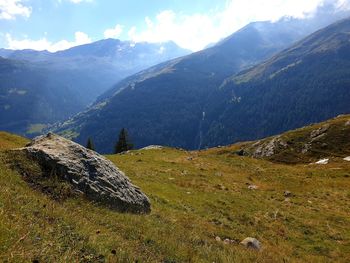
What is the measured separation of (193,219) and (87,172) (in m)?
8.37

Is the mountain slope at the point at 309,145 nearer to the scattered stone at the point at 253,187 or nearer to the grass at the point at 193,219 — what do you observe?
the grass at the point at 193,219

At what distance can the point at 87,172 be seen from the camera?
18.6 m

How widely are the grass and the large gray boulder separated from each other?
1.13 m

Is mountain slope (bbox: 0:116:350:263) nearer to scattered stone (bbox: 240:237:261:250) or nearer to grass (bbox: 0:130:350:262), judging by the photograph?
grass (bbox: 0:130:350:262)

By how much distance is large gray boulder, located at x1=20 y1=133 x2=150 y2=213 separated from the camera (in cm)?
1750

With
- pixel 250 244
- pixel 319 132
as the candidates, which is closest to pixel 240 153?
pixel 319 132

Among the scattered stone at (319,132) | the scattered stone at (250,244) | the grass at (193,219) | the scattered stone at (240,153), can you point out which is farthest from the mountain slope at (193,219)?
the scattered stone at (240,153)

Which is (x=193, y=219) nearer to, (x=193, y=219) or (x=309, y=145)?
(x=193, y=219)

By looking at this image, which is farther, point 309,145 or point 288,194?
point 309,145

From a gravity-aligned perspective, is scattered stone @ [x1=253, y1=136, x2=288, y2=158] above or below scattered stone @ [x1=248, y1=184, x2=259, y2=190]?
below

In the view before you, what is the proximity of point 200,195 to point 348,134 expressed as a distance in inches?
2316

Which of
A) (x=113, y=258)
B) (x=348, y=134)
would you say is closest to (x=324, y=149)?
(x=348, y=134)

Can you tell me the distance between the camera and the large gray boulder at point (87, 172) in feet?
57.4

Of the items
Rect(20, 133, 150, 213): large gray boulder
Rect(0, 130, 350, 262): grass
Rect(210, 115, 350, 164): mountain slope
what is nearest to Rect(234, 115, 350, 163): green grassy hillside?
Rect(210, 115, 350, 164): mountain slope
